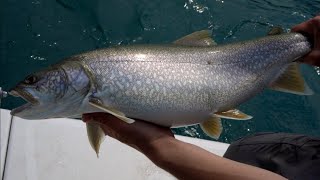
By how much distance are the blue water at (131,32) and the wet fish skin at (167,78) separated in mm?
1813

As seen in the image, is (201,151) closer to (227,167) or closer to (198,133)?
(227,167)

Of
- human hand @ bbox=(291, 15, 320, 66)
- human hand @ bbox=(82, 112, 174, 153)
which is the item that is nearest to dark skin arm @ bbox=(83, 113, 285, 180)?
human hand @ bbox=(82, 112, 174, 153)

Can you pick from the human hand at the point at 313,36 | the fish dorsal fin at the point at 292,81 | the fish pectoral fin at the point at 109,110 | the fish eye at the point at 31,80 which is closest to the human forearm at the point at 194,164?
the fish pectoral fin at the point at 109,110

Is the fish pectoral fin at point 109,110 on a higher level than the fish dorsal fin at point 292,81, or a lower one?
higher

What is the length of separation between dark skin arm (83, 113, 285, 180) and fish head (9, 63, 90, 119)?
0.42 feet

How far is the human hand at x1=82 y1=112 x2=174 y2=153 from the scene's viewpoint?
162 cm

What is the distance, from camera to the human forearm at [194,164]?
4.62ft

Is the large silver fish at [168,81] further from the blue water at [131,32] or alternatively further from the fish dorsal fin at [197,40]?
the blue water at [131,32]

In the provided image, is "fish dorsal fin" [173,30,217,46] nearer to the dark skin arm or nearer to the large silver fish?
the large silver fish

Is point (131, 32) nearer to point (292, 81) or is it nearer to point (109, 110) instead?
point (292, 81)

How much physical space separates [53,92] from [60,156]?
2.68ft

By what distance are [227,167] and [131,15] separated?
3350 mm

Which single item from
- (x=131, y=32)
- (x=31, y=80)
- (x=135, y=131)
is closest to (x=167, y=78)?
(x=135, y=131)

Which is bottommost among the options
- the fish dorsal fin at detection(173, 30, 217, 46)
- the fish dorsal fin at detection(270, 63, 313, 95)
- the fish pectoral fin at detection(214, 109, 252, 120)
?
the fish pectoral fin at detection(214, 109, 252, 120)
